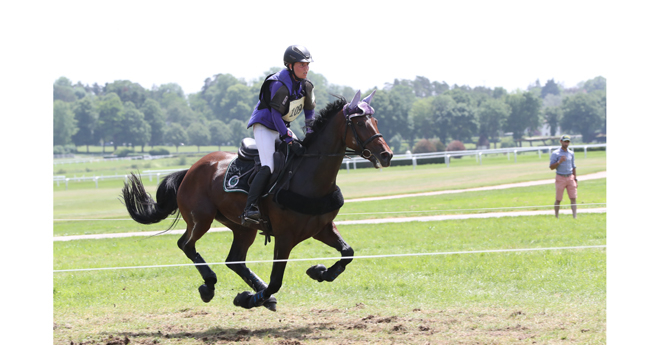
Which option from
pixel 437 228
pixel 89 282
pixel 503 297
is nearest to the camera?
pixel 503 297

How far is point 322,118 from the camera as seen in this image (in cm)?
732

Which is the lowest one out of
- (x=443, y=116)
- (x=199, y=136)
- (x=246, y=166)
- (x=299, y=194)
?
(x=299, y=194)

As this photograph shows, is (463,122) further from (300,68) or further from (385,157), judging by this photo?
(385,157)

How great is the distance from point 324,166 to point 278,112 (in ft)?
2.75

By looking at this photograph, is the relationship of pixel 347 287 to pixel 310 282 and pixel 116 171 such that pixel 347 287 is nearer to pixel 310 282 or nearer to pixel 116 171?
pixel 310 282

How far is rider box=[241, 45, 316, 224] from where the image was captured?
23.3ft

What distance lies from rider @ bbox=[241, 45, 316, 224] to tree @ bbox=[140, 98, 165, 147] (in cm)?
11732

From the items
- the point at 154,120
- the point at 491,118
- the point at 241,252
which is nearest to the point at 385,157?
the point at 241,252

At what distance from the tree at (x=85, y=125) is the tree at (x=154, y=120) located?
395 inches

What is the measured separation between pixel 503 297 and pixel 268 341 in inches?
139

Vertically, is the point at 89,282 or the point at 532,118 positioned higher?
the point at 532,118

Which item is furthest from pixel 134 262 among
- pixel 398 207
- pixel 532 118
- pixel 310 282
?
pixel 532 118

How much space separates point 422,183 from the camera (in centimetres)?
3428

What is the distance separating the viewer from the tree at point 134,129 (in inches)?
4614
